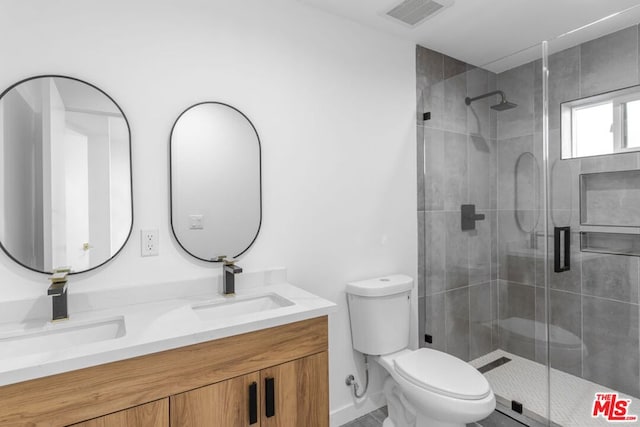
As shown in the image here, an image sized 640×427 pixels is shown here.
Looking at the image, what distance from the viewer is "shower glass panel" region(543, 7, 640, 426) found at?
1.78 meters

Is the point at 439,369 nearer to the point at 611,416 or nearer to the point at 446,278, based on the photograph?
the point at 446,278

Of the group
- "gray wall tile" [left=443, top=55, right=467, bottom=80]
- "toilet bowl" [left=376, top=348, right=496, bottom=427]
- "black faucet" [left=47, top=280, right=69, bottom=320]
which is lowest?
"toilet bowl" [left=376, top=348, right=496, bottom=427]

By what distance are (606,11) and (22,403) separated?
326 cm

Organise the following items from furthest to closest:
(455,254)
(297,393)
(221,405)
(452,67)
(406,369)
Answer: (452,67) → (455,254) → (406,369) → (297,393) → (221,405)

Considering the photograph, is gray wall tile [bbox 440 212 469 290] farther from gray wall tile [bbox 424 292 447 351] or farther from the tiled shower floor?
the tiled shower floor

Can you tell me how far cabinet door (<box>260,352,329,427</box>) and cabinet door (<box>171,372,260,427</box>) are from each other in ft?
0.14

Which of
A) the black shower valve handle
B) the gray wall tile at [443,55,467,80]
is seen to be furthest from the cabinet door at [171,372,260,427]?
the gray wall tile at [443,55,467,80]

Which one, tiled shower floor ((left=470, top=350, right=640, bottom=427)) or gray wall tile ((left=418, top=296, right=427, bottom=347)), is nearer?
tiled shower floor ((left=470, top=350, right=640, bottom=427))

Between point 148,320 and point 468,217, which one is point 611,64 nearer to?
point 468,217

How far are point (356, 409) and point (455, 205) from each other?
4.78 ft

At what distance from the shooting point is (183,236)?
1579 mm

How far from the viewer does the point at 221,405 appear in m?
1.18

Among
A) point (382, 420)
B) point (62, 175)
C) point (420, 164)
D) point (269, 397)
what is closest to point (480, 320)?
point (382, 420)

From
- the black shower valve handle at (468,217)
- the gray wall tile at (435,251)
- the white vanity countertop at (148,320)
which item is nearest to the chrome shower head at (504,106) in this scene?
the black shower valve handle at (468,217)
